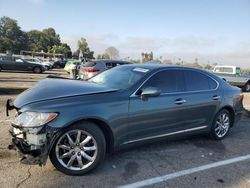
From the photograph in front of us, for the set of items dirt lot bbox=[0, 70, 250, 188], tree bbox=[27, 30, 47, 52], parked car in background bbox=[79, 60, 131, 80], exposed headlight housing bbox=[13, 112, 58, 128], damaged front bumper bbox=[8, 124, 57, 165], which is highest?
tree bbox=[27, 30, 47, 52]

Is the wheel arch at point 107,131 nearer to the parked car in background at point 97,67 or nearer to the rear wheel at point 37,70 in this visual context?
the parked car in background at point 97,67

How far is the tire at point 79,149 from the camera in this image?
13.7 ft

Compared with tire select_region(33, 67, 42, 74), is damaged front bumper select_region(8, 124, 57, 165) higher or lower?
higher

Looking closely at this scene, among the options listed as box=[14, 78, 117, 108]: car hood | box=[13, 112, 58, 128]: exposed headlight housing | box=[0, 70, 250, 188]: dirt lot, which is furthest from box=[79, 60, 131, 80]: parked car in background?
box=[13, 112, 58, 128]: exposed headlight housing

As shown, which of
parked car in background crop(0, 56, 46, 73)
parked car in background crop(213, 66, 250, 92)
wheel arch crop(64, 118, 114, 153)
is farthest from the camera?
parked car in background crop(0, 56, 46, 73)

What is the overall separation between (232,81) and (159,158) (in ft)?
52.6

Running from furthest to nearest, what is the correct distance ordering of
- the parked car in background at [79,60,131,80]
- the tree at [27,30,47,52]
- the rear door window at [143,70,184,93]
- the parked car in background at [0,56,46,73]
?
the tree at [27,30,47,52] < the parked car in background at [0,56,46,73] < the parked car in background at [79,60,131,80] < the rear door window at [143,70,184,93]

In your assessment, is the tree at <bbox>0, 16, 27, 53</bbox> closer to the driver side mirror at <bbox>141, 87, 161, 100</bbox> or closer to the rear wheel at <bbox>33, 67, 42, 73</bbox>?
the rear wheel at <bbox>33, 67, 42, 73</bbox>

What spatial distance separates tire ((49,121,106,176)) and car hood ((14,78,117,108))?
0.49 metres

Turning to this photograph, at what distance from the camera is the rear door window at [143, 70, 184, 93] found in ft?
17.1

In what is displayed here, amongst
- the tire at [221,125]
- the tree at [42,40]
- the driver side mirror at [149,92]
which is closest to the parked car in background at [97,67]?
the tire at [221,125]

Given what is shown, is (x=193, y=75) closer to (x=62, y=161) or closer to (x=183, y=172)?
(x=183, y=172)

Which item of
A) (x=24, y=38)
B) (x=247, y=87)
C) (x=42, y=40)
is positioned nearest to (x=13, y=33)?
(x=24, y=38)

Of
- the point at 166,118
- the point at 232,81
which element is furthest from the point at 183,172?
the point at 232,81
